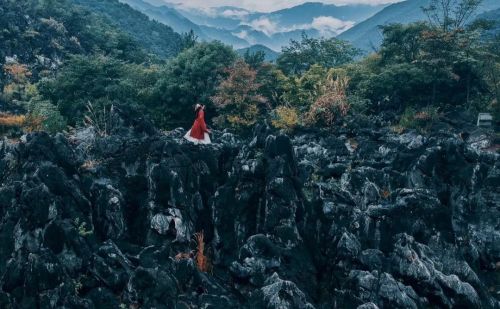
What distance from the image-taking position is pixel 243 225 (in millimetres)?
13852

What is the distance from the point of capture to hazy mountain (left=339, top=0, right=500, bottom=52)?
107m

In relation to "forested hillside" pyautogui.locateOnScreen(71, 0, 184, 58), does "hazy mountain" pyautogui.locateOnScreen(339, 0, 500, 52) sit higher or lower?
higher

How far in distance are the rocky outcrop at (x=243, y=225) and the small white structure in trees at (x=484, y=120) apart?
19.7 ft

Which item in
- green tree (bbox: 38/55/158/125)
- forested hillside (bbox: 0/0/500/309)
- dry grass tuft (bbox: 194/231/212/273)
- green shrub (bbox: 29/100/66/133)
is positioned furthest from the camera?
green tree (bbox: 38/55/158/125)

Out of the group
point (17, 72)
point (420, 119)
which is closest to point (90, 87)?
point (17, 72)

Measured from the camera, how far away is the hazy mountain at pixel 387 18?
107 m

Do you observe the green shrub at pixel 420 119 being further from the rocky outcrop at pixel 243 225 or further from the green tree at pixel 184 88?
the green tree at pixel 184 88

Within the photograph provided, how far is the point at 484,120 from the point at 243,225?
15.7 metres

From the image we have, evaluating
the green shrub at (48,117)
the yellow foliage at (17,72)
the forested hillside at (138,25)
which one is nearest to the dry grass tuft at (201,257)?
the green shrub at (48,117)

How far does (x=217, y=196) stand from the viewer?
1422 centimetres

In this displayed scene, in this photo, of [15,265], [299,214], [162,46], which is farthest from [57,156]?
[162,46]

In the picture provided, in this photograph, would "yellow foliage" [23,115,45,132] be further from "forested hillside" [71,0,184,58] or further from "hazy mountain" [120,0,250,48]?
"hazy mountain" [120,0,250,48]

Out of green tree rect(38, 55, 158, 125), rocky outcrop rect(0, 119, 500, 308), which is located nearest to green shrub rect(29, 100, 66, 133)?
green tree rect(38, 55, 158, 125)

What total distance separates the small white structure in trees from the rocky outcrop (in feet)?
19.7
